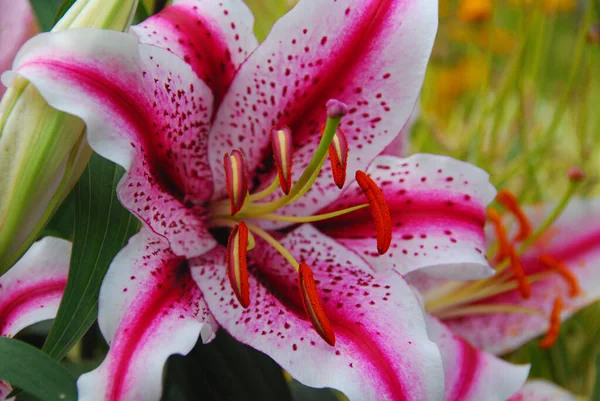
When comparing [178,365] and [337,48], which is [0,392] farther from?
[337,48]

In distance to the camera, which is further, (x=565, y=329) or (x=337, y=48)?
(x=565, y=329)

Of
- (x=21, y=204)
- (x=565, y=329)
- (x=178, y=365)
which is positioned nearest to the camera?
(x=21, y=204)

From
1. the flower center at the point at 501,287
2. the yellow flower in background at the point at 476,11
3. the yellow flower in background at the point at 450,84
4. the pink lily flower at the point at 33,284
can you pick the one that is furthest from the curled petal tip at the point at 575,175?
the yellow flower in background at the point at 450,84

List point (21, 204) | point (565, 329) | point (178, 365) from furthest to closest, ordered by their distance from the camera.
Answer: point (565, 329), point (178, 365), point (21, 204)

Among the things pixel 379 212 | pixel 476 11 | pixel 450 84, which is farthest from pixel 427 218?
pixel 450 84

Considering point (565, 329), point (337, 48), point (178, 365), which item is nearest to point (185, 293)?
point (178, 365)

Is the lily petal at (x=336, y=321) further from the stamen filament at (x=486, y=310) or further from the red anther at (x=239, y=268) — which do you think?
the stamen filament at (x=486, y=310)

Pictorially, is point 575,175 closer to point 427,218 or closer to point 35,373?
point 427,218
